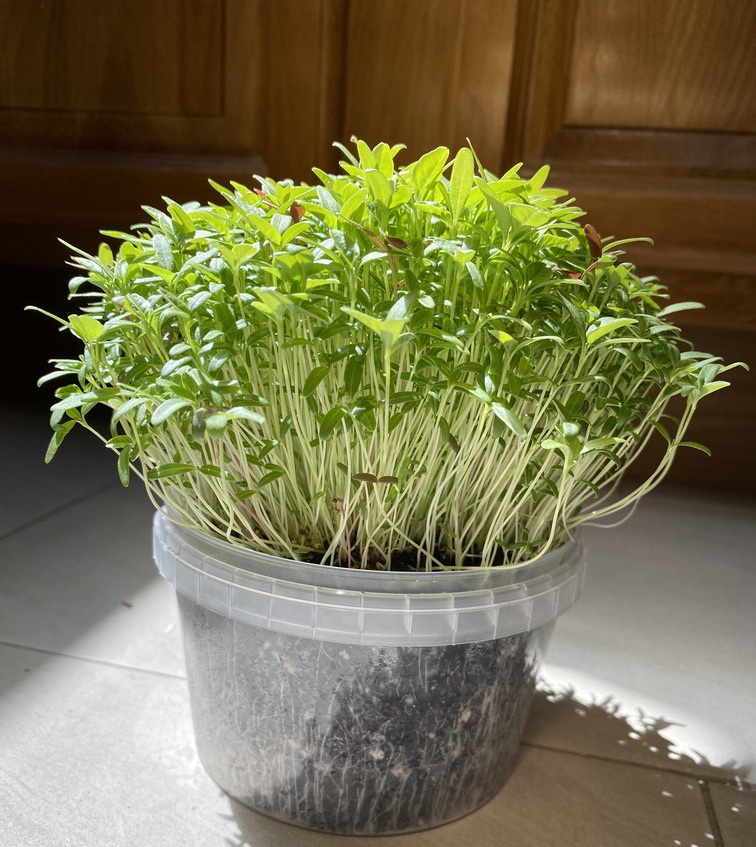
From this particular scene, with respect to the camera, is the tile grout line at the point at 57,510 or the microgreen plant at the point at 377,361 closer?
the microgreen plant at the point at 377,361

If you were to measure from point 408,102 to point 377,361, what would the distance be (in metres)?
0.68

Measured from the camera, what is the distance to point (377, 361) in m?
0.46

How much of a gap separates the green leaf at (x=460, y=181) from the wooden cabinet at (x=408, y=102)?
2.00 ft

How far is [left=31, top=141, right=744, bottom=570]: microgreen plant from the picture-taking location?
417 millimetres

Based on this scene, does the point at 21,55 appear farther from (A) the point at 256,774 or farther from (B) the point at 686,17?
(A) the point at 256,774

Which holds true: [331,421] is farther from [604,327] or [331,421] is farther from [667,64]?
[667,64]

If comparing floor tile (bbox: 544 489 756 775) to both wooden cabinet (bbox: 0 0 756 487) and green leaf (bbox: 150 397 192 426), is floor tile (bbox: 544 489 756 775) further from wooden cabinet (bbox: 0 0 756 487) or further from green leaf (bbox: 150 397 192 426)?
green leaf (bbox: 150 397 192 426)

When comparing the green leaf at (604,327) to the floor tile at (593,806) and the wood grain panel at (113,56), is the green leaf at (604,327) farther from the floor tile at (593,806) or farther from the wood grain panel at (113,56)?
the wood grain panel at (113,56)

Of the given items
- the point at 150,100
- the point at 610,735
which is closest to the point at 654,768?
the point at 610,735

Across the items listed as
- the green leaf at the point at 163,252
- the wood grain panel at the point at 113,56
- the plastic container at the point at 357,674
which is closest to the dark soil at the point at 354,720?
the plastic container at the point at 357,674

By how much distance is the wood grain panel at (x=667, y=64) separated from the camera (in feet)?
3.06

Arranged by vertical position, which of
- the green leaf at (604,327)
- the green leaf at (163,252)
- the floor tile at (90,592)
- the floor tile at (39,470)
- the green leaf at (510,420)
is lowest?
the floor tile at (39,470)

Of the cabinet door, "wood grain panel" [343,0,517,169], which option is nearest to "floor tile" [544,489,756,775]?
"wood grain panel" [343,0,517,169]

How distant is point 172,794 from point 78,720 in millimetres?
111
